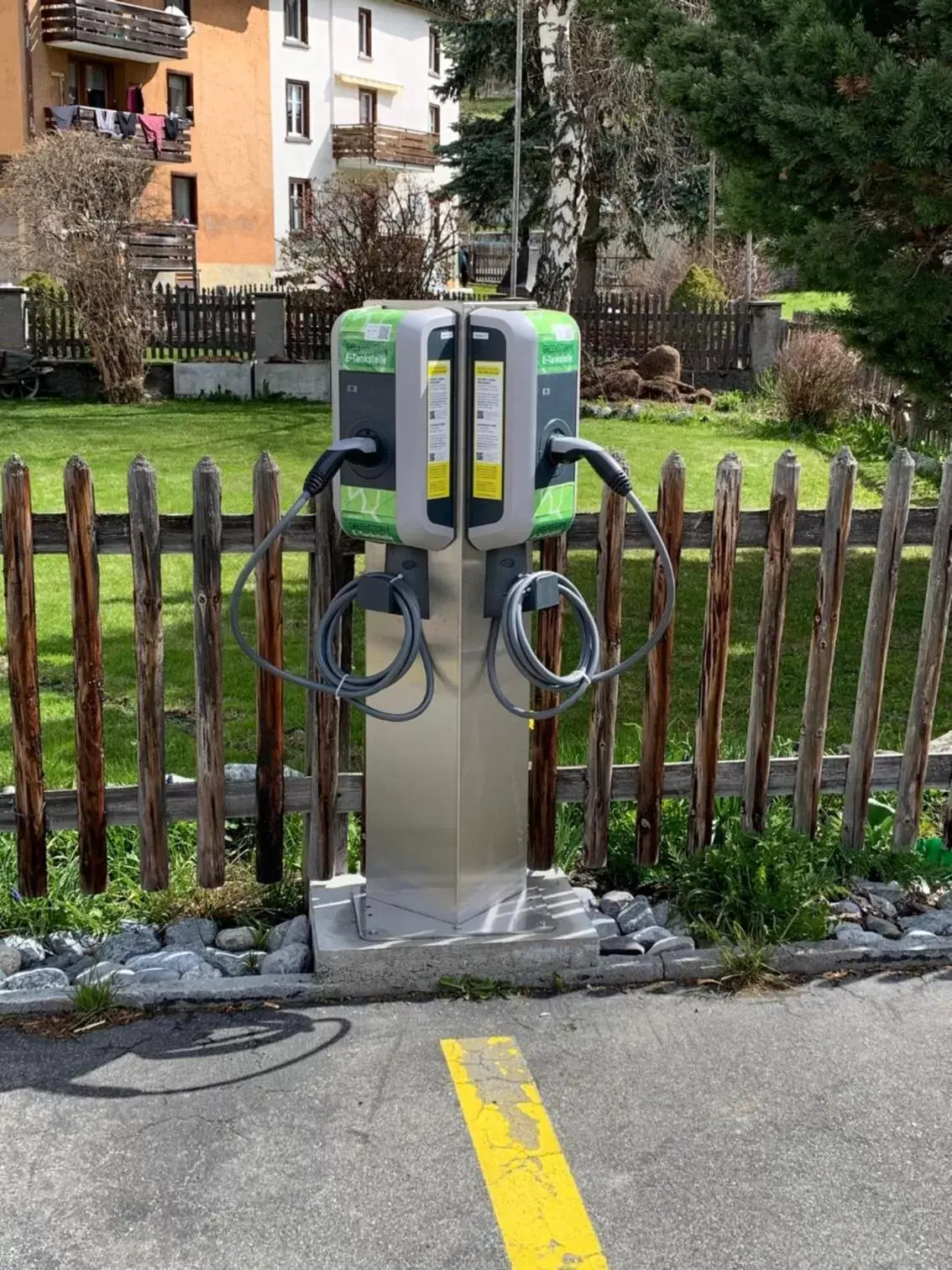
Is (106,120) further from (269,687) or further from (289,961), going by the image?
(289,961)

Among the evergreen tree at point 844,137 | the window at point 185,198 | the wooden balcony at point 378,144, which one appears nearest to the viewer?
the evergreen tree at point 844,137

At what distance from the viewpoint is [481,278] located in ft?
170

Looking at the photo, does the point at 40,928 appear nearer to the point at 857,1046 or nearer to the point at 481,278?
the point at 857,1046

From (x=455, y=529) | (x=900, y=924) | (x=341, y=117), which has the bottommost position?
(x=900, y=924)

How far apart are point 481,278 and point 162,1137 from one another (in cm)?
5067

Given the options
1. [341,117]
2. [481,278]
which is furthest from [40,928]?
[481,278]

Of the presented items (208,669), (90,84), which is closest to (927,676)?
(208,669)

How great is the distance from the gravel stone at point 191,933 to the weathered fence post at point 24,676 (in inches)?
16.6

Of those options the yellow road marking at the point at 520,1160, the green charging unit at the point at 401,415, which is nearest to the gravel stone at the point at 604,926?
the yellow road marking at the point at 520,1160

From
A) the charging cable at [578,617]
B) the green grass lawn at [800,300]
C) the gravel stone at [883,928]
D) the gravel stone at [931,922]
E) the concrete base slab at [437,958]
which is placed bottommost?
the gravel stone at [931,922]

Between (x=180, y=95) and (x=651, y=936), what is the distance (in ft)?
125

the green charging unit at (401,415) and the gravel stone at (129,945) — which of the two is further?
the gravel stone at (129,945)

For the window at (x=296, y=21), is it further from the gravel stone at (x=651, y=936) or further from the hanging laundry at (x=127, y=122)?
the gravel stone at (x=651, y=936)

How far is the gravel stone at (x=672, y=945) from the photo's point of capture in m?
4.09
